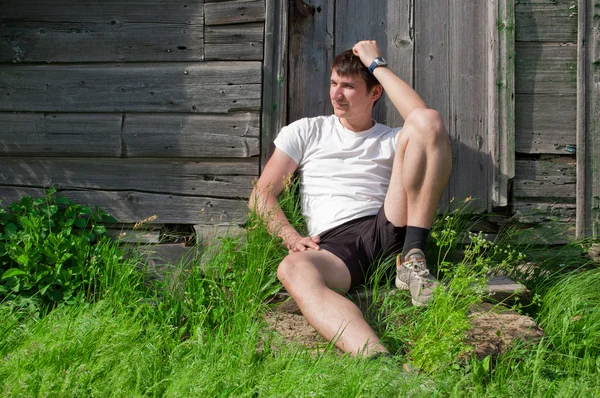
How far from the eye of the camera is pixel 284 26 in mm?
4223

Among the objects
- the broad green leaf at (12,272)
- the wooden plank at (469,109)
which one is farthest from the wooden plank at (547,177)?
the broad green leaf at (12,272)

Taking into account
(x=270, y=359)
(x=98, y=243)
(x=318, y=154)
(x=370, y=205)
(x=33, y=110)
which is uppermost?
(x=33, y=110)

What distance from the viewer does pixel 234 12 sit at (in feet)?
13.9

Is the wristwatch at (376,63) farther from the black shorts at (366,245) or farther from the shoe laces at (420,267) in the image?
the shoe laces at (420,267)

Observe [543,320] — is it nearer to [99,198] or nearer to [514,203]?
[514,203]

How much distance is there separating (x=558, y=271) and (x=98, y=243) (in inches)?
104

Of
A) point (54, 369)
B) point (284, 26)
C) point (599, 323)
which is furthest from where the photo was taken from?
point (284, 26)

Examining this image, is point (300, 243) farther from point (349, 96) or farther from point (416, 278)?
point (349, 96)

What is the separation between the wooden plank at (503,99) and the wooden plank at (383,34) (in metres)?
0.54

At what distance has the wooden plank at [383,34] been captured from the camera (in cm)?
439

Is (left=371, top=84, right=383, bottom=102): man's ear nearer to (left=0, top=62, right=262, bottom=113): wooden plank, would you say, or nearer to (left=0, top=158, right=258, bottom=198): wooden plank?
(left=0, top=62, right=262, bottom=113): wooden plank

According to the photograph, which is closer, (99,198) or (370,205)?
(370,205)

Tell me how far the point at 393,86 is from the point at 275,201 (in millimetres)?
906

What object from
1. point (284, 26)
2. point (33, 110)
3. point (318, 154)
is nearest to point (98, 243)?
point (33, 110)
